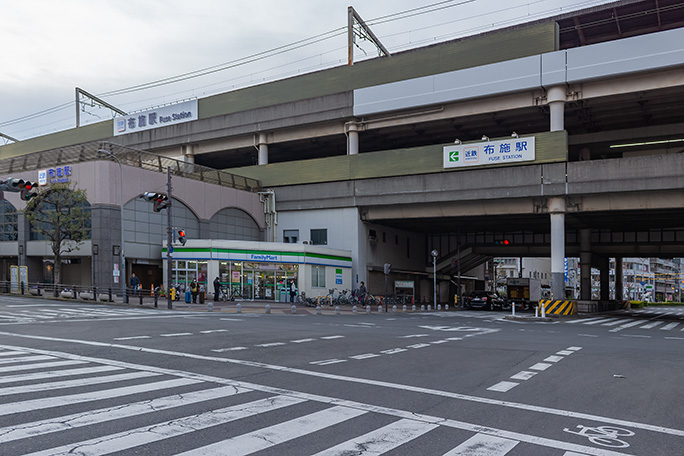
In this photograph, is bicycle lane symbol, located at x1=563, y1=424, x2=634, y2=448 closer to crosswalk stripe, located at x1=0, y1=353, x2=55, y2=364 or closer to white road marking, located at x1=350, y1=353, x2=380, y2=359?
white road marking, located at x1=350, y1=353, x2=380, y2=359

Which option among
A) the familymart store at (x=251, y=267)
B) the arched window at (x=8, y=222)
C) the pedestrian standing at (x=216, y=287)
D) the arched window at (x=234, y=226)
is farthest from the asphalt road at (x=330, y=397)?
the arched window at (x=8, y=222)

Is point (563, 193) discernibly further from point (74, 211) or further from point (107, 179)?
point (74, 211)

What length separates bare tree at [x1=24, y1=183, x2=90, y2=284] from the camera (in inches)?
1518

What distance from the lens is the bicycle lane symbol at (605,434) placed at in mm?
6516

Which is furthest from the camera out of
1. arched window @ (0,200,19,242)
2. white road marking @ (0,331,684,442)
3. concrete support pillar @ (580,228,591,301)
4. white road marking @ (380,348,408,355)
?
concrete support pillar @ (580,228,591,301)

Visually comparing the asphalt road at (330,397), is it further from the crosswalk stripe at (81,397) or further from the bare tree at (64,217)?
the bare tree at (64,217)

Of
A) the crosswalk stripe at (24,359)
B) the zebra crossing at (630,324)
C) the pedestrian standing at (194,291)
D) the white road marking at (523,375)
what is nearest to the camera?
the white road marking at (523,375)

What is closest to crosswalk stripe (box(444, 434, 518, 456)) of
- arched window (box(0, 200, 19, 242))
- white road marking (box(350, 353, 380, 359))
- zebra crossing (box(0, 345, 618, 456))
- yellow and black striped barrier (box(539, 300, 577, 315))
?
zebra crossing (box(0, 345, 618, 456))

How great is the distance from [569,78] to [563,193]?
7332mm

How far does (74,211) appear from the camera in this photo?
38.7 metres

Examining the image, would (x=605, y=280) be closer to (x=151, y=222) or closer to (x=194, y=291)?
(x=194, y=291)

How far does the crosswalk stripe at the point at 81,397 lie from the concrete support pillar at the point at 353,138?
37.6 metres

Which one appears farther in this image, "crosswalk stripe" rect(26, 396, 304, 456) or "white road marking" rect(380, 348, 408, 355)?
"white road marking" rect(380, 348, 408, 355)

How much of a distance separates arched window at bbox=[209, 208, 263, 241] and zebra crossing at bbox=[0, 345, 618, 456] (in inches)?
1464
